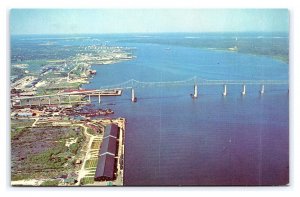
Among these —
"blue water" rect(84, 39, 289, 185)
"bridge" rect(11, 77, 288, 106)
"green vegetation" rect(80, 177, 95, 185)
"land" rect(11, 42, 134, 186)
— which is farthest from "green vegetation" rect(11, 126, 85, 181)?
"blue water" rect(84, 39, 289, 185)

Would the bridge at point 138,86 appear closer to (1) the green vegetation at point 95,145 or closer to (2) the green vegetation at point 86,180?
(1) the green vegetation at point 95,145

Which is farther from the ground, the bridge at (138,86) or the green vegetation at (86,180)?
the bridge at (138,86)

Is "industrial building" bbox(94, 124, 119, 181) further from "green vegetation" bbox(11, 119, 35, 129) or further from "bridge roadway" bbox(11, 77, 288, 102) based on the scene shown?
"green vegetation" bbox(11, 119, 35, 129)

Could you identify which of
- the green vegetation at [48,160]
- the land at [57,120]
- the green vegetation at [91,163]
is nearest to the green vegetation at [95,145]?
the land at [57,120]

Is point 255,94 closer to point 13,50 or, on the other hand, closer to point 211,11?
point 211,11

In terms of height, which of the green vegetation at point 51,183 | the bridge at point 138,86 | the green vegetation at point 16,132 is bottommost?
the green vegetation at point 51,183
